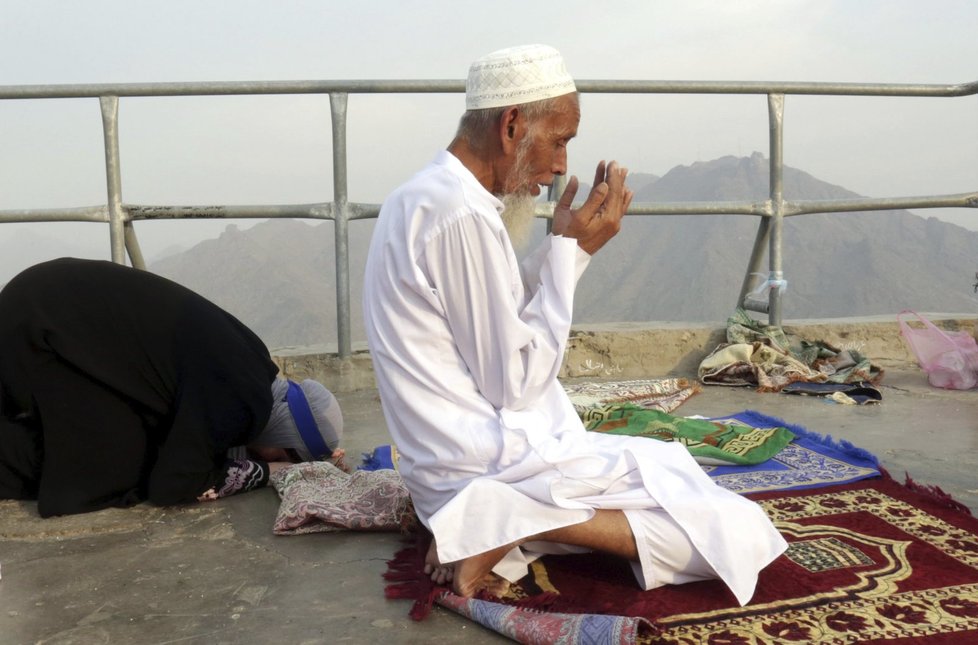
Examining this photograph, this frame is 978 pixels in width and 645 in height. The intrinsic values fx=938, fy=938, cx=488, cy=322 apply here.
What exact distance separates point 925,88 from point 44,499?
4857mm

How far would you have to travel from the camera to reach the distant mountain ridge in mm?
34688

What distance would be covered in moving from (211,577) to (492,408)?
878 mm

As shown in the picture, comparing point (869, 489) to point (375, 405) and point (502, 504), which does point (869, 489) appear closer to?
point (502, 504)

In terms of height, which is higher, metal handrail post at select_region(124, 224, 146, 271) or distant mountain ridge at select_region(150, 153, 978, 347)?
metal handrail post at select_region(124, 224, 146, 271)

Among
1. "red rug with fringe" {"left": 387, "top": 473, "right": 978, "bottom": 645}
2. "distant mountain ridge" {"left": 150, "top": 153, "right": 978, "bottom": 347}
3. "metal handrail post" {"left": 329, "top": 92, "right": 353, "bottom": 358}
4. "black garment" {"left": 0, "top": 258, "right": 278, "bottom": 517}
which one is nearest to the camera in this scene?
"red rug with fringe" {"left": 387, "top": 473, "right": 978, "bottom": 645}

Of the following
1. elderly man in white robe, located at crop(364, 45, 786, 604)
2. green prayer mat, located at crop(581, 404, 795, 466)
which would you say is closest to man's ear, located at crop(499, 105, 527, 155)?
elderly man in white robe, located at crop(364, 45, 786, 604)

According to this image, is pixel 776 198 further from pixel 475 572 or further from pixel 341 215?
pixel 475 572

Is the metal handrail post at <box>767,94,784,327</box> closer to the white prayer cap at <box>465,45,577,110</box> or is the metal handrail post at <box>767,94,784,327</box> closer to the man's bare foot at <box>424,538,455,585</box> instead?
the white prayer cap at <box>465,45,577,110</box>

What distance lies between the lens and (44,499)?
2936 millimetres

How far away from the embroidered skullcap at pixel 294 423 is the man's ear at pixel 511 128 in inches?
58.5

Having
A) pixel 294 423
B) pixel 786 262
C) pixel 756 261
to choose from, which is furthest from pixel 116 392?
pixel 786 262

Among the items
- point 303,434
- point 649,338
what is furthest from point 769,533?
point 649,338

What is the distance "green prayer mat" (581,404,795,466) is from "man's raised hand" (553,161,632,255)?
1365 mm

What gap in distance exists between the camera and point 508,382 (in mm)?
2178
